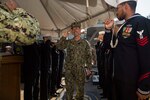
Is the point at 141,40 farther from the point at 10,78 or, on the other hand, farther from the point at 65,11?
the point at 65,11

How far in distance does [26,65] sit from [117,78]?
4.47 ft

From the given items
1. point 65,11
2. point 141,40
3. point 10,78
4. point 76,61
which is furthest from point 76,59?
point 141,40

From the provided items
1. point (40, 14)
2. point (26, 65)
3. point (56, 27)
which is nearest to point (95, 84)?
point (56, 27)

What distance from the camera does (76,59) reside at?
624cm

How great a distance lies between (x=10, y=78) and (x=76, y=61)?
2.70 m

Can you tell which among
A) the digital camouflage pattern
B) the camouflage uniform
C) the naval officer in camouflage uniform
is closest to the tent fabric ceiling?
the naval officer in camouflage uniform

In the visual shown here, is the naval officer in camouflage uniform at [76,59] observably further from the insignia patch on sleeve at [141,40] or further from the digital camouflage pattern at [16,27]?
the digital camouflage pattern at [16,27]

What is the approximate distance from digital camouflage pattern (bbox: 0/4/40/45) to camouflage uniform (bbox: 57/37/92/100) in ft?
11.4

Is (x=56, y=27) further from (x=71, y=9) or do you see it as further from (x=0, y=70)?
(x=0, y=70)

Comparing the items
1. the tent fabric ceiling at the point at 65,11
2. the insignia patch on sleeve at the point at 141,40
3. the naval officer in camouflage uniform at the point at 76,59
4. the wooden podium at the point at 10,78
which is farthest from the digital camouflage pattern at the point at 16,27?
the tent fabric ceiling at the point at 65,11

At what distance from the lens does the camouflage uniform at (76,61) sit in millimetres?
6234

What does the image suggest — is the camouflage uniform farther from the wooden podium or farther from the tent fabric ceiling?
the wooden podium

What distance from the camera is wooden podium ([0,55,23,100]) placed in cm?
362

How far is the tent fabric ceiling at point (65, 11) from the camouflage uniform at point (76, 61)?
104 cm
